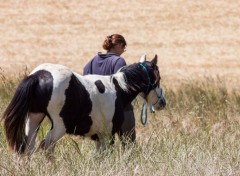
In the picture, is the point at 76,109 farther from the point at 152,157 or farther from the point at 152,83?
the point at 152,83

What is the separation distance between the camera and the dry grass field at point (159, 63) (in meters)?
6.04

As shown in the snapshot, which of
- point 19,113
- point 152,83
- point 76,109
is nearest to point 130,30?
point 152,83

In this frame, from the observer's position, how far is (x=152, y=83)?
315 inches

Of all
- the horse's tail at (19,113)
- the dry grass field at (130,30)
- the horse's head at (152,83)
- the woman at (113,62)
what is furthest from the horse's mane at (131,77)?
the dry grass field at (130,30)

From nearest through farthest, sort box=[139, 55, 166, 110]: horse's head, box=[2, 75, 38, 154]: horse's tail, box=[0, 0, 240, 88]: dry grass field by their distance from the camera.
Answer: box=[2, 75, 38, 154]: horse's tail, box=[139, 55, 166, 110]: horse's head, box=[0, 0, 240, 88]: dry grass field

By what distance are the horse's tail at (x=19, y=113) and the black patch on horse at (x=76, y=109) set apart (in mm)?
283

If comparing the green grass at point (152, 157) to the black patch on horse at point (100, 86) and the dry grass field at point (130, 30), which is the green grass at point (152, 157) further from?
the dry grass field at point (130, 30)

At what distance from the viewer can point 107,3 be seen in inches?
1404

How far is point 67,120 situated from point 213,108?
4345 millimetres

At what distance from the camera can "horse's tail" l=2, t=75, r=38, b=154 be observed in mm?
6711

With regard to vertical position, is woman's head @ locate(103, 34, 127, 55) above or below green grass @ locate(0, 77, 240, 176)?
above

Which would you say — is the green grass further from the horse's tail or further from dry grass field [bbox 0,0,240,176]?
the horse's tail

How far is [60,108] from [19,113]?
12.5 inches

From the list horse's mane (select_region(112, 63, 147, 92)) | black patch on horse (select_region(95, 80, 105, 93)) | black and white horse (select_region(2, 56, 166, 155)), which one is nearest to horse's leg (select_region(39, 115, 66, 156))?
black and white horse (select_region(2, 56, 166, 155))
